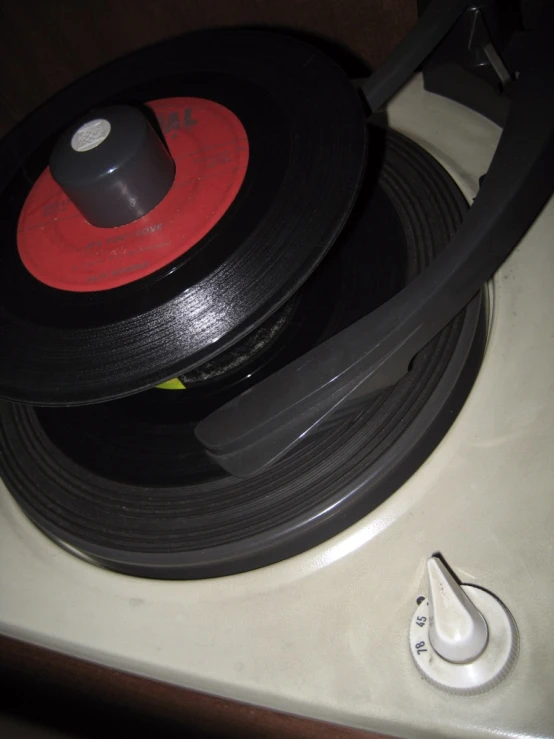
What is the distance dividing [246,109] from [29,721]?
2.02 ft

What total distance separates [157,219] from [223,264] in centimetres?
9

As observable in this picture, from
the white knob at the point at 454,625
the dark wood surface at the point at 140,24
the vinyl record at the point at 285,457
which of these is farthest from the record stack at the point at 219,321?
the dark wood surface at the point at 140,24

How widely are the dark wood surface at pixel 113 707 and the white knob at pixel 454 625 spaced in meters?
0.13

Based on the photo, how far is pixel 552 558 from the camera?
48cm

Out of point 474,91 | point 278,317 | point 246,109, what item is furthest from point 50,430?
point 474,91

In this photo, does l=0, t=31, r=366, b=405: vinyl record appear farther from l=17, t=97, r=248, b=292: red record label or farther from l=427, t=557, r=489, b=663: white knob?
l=427, t=557, r=489, b=663: white knob

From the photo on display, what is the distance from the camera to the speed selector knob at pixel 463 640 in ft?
1.47

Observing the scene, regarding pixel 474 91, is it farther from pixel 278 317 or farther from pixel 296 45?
pixel 278 317

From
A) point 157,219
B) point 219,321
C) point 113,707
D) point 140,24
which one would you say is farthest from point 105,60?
point 113,707

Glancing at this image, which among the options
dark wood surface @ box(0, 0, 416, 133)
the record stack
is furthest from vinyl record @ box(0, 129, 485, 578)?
dark wood surface @ box(0, 0, 416, 133)

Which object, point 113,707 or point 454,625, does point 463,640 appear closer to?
point 454,625

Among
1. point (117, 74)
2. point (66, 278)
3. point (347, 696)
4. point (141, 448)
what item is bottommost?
point (347, 696)

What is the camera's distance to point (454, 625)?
45 centimetres

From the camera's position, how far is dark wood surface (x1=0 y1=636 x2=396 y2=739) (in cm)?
56
